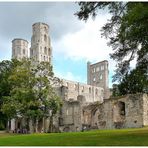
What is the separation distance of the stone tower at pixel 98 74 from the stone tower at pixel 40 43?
18348 mm

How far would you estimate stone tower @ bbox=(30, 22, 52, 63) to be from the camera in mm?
95312

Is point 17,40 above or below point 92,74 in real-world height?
above

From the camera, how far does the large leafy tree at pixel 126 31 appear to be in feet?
53.7

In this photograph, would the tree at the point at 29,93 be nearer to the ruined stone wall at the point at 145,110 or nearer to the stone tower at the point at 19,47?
the ruined stone wall at the point at 145,110

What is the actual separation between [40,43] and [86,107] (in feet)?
140

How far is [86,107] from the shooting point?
57906mm

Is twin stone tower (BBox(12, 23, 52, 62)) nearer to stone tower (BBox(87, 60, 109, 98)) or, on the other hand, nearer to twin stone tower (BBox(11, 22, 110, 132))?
twin stone tower (BBox(11, 22, 110, 132))

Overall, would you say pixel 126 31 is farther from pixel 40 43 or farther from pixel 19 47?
pixel 19 47

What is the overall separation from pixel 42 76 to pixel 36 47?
4998 centimetres

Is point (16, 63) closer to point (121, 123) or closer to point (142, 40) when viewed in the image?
point (121, 123)

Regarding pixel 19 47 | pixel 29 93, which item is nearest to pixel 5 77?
pixel 29 93

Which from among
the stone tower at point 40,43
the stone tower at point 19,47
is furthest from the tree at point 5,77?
the stone tower at point 19,47

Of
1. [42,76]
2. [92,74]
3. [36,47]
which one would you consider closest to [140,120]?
[42,76]

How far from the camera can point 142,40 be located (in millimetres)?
18688
